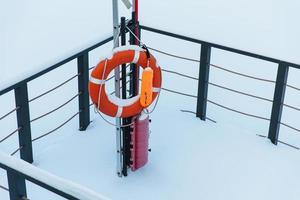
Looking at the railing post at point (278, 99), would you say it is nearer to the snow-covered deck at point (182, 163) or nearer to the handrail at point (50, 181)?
the snow-covered deck at point (182, 163)

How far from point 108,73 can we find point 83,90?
73 centimetres

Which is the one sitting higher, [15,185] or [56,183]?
[56,183]

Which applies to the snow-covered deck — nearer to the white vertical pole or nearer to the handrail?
the white vertical pole

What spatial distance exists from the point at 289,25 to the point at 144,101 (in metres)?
4.15

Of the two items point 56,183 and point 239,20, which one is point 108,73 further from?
point 239,20

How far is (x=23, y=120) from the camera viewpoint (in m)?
Answer: 3.74

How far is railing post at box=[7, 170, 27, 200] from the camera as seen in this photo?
2.47 meters

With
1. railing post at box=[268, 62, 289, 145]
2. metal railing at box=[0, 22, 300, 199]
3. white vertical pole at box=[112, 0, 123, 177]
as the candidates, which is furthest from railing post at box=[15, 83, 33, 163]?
railing post at box=[268, 62, 289, 145]

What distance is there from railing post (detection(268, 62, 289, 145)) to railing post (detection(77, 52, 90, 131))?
1286 millimetres

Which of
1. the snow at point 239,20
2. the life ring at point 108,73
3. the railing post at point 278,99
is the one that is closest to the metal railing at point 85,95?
the railing post at point 278,99

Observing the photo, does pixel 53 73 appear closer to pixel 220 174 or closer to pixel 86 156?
pixel 86 156

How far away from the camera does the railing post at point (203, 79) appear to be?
421 centimetres

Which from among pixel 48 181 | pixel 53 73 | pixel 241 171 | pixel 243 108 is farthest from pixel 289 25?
pixel 48 181

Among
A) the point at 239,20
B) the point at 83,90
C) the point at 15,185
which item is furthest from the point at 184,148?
the point at 239,20
